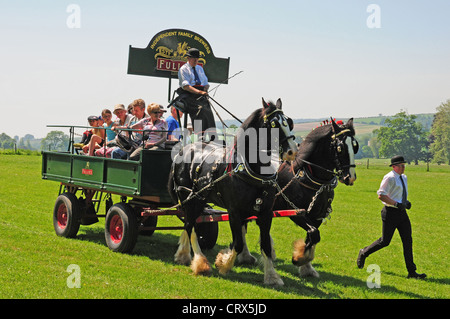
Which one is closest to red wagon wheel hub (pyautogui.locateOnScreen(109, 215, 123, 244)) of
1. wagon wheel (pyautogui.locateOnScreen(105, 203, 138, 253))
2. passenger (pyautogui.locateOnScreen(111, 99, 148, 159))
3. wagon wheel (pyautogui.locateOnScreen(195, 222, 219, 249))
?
wagon wheel (pyautogui.locateOnScreen(105, 203, 138, 253))

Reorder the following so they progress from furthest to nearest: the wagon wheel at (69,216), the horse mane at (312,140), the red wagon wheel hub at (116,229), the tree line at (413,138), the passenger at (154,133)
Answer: the tree line at (413,138), the wagon wheel at (69,216), the red wagon wheel hub at (116,229), the passenger at (154,133), the horse mane at (312,140)

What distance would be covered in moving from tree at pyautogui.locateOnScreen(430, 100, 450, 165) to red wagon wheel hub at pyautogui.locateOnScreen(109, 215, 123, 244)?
111104mm

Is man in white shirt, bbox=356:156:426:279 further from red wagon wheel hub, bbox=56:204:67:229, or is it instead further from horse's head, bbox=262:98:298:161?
red wagon wheel hub, bbox=56:204:67:229

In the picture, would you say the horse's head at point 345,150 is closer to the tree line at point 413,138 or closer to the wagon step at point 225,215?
the wagon step at point 225,215

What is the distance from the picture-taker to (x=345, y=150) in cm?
843

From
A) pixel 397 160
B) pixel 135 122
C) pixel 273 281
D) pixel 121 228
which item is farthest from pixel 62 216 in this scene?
pixel 397 160

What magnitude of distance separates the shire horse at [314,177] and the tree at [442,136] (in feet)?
364

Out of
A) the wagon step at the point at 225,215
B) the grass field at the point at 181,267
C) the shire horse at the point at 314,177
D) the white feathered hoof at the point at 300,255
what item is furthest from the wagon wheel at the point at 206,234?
the white feathered hoof at the point at 300,255

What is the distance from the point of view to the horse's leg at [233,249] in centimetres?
809

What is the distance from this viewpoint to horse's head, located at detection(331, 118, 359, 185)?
834cm

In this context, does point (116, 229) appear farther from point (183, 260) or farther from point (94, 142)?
point (94, 142)

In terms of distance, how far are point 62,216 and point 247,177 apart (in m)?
5.66

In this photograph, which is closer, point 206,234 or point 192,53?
point 192,53
